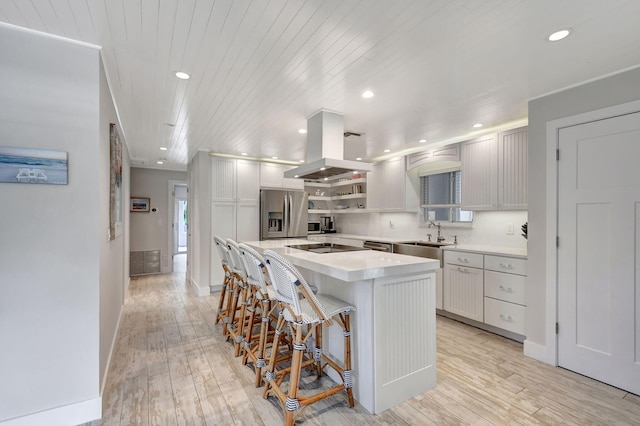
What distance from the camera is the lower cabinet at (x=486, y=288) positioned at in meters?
3.00

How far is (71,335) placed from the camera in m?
1.81

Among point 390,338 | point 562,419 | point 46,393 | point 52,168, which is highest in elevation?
point 52,168

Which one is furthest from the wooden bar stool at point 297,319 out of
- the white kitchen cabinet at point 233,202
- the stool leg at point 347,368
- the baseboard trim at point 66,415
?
the white kitchen cabinet at point 233,202

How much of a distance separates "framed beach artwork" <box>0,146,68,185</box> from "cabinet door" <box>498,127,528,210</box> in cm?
402

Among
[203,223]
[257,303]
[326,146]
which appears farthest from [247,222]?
[326,146]

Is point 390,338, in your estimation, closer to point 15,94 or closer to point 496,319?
point 496,319

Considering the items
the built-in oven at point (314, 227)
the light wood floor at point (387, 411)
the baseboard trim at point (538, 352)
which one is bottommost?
the light wood floor at point (387, 411)

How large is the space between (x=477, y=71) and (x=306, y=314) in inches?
83.9

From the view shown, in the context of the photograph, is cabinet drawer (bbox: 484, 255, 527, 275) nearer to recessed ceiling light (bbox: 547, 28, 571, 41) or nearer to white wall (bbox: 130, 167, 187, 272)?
recessed ceiling light (bbox: 547, 28, 571, 41)

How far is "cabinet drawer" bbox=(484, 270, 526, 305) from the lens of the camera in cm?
298

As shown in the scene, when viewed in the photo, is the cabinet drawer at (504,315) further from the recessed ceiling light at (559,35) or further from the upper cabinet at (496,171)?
the recessed ceiling light at (559,35)

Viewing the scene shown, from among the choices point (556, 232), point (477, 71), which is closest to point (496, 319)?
point (556, 232)

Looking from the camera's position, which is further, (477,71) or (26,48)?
(477,71)

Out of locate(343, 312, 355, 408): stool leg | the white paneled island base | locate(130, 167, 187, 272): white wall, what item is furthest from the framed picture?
locate(343, 312, 355, 408): stool leg
